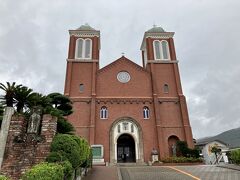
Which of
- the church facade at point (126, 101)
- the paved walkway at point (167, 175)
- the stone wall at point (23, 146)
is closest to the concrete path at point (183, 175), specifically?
the paved walkway at point (167, 175)

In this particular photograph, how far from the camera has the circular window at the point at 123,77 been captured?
93.8 ft

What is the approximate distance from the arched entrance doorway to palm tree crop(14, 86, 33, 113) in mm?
17197

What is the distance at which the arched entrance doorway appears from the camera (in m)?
26.0

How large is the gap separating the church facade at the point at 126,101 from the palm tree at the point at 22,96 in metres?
14.2

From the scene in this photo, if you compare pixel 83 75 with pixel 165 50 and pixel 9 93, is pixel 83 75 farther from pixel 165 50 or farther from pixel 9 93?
Result: pixel 9 93

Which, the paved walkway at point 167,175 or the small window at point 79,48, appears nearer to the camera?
the paved walkway at point 167,175

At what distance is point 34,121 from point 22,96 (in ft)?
7.62

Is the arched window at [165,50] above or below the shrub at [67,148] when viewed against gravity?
above

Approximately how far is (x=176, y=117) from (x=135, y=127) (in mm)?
5074

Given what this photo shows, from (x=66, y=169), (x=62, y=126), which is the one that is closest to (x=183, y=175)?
(x=62, y=126)

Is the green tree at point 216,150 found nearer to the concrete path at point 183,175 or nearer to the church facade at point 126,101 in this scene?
the church facade at point 126,101

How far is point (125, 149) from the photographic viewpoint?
1052 inches

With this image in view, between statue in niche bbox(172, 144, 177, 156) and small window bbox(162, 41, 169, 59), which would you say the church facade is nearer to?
small window bbox(162, 41, 169, 59)

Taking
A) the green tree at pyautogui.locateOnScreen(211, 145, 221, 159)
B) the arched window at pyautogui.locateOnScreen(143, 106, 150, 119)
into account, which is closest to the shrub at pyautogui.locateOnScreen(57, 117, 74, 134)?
the arched window at pyautogui.locateOnScreen(143, 106, 150, 119)
